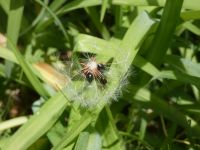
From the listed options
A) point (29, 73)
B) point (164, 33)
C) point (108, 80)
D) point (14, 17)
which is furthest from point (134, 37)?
point (14, 17)

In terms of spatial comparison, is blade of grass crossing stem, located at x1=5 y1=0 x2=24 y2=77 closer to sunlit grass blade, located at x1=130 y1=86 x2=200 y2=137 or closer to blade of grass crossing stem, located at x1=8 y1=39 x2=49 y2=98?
blade of grass crossing stem, located at x1=8 y1=39 x2=49 y2=98

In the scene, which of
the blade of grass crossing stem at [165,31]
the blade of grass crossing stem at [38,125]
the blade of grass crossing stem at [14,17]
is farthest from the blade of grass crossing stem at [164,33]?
the blade of grass crossing stem at [14,17]

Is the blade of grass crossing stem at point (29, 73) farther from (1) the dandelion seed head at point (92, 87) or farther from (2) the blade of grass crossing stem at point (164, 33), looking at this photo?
(2) the blade of grass crossing stem at point (164, 33)

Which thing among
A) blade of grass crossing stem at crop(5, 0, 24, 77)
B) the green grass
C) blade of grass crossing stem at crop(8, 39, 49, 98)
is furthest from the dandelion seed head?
blade of grass crossing stem at crop(5, 0, 24, 77)

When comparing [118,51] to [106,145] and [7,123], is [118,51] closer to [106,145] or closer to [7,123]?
[106,145]

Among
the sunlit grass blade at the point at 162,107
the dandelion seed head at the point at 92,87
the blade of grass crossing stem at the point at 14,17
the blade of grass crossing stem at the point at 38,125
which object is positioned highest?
the blade of grass crossing stem at the point at 14,17

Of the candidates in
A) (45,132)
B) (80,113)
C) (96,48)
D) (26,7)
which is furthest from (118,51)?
(26,7)

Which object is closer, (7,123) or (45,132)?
(45,132)
